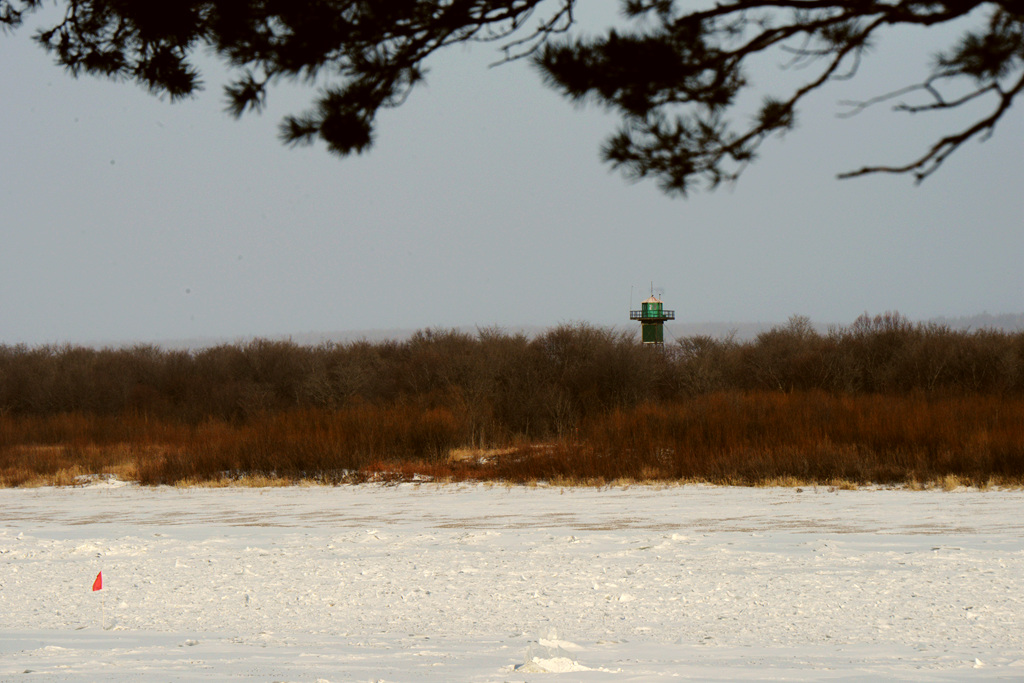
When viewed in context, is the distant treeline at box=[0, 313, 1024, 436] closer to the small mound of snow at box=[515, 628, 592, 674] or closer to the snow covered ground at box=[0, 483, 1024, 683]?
the snow covered ground at box=[0, 483, 1024, 683]

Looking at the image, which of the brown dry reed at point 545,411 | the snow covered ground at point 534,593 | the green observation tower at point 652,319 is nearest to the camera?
the snow covered ground at point 534,593

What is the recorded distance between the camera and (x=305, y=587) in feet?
35.3

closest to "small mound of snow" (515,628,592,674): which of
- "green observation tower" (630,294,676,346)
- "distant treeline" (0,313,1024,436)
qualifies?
"distant treeline" (0,313,1024,436)

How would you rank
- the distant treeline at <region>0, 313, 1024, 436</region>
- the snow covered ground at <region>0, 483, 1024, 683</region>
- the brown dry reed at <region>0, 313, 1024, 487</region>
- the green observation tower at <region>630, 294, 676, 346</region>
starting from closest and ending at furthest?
1. the snow covered ground at <region>0, 483, 1024, 683</region>
2. the brown dry reed at <region>0, 313, 1024, 487</region>
3. the distant treeline at <region>0, 313, 1024, 436</region>
4. the green observation tower at <region>630, 294, 676, 346</region>

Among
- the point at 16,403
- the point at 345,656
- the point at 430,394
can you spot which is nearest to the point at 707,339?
the point at 430,394

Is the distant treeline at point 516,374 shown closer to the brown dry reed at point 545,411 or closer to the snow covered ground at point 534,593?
the brown dry reed at point 545,411

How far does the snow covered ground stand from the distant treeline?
1012 centimetres

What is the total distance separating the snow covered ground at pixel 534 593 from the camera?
7684mm

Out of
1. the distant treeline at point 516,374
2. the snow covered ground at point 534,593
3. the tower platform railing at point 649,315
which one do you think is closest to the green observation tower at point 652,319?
the tower platform railing at point 649,315

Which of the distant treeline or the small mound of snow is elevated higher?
the distant treeline

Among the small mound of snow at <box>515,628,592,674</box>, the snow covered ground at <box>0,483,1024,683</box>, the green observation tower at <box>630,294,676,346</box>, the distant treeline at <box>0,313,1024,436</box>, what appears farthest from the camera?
the green observation tower at <box>630,294,676,346</box>

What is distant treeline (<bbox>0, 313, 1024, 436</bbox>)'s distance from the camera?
27719 millimetres

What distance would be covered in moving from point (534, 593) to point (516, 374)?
1823cm

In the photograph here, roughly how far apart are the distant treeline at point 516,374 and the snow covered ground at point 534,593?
1012 cm
